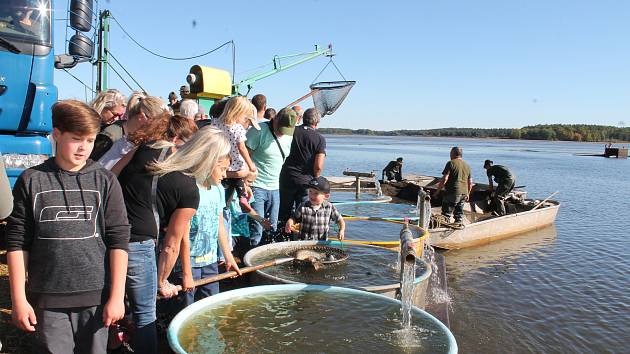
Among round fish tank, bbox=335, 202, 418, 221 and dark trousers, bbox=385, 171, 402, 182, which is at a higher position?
dark trousers, bbox=385, 171, 402, 182

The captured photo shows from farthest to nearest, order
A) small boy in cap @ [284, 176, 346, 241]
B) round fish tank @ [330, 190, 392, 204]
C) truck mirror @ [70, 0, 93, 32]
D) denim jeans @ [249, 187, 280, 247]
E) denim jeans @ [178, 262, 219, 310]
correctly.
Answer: round fish tank @ [330, 190, 392, 204] < truck mirror @ [70, 0, 93, 32] < denim jeans @ [249, 187, 280, 247] < small boy in cap @ [284, 176, 346, 241] < denim jeans @ [178, 262, 219, 310]

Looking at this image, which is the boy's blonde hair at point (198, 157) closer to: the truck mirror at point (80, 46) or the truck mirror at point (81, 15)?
the truck mirror at point (81, 15)

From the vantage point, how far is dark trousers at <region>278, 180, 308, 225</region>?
6.09 m

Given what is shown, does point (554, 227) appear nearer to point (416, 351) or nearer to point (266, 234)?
point (266, 234)

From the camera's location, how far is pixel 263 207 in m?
5.77

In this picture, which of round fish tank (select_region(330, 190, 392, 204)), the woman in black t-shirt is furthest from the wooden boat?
the woman in black t-shirt

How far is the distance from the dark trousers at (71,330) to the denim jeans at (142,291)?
0.42 m

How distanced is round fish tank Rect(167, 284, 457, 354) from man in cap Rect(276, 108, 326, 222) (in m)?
2.07

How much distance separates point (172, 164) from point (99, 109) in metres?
1.75

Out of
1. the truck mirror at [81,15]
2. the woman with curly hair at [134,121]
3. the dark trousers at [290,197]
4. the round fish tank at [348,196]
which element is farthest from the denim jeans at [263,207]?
the round fish tank at [348,196]

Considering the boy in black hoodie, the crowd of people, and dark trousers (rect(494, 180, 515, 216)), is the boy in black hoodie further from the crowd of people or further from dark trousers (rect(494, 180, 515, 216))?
dark trousers (rect(494, 180, 515, 216))

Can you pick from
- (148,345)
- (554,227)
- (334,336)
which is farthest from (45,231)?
(554,227)

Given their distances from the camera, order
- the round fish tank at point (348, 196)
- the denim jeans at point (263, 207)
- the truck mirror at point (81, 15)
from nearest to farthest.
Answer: the denim jeans at point (263, 207), the truck mirror at point (81, 15), the round fish tank at point (348, 196)

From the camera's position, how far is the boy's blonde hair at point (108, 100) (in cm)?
432
